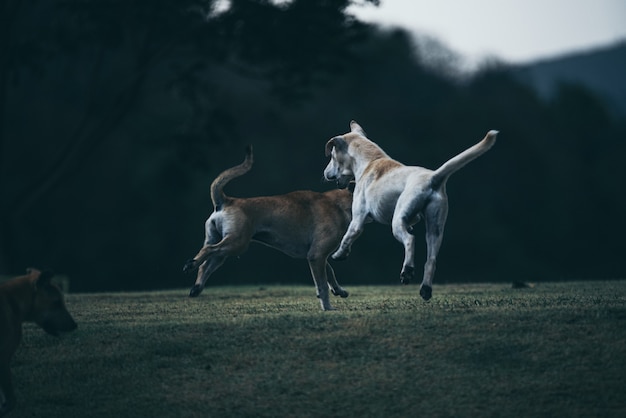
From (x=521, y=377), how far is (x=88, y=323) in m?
4.55

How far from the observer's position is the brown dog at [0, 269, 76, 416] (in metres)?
9.57

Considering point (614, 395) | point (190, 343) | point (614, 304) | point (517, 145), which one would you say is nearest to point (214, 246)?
point (190, 343)

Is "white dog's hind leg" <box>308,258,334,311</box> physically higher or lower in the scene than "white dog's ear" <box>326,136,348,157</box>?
lower

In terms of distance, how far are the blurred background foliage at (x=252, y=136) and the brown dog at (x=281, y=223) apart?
38.8 ft

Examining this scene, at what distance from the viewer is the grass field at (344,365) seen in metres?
9.12

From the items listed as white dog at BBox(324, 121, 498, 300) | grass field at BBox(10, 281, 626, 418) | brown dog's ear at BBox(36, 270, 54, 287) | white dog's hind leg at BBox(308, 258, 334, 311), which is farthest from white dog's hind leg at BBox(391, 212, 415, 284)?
brown dog's ear at BBox(36, 270, 54, 287)

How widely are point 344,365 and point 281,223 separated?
3711 millimetres

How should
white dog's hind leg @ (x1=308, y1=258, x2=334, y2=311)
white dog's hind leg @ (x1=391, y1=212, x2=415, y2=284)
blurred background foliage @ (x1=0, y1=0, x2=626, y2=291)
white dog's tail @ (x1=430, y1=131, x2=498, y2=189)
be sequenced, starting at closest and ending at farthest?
white dog's hind leg @ (x1=391, y1=212, x2=415, y2=284) → white dog's tail @ (x1=430, y1=131, x2=498, y2=189) → white dog's hind leg @ (x1=308, y1=258, x2=334, y2=311) → blurred background foliage @ (x1=0, y1=0, x2=626, y2=291)

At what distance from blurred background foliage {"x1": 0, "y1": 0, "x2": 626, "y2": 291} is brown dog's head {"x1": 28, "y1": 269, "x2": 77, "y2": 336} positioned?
48.6 ft

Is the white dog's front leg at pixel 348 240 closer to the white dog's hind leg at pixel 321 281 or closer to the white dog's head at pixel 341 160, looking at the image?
the white dog's hind leg at pixel 321 281

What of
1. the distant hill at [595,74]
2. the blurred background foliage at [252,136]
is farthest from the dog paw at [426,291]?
the distant hill at [595,74]

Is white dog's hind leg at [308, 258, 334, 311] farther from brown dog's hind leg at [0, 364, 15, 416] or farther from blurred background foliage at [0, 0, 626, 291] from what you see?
blurred background foliage at [0, 0, 626, 291]

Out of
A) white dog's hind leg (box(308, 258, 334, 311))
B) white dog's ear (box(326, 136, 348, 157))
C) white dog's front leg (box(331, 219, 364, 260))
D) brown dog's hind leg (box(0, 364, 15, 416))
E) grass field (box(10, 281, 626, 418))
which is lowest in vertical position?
brown dog's hind leg (box(0, 364, 15, 416))

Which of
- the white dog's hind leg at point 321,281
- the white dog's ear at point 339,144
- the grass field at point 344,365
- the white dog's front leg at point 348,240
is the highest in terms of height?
the white dog's ear at point 339,144
